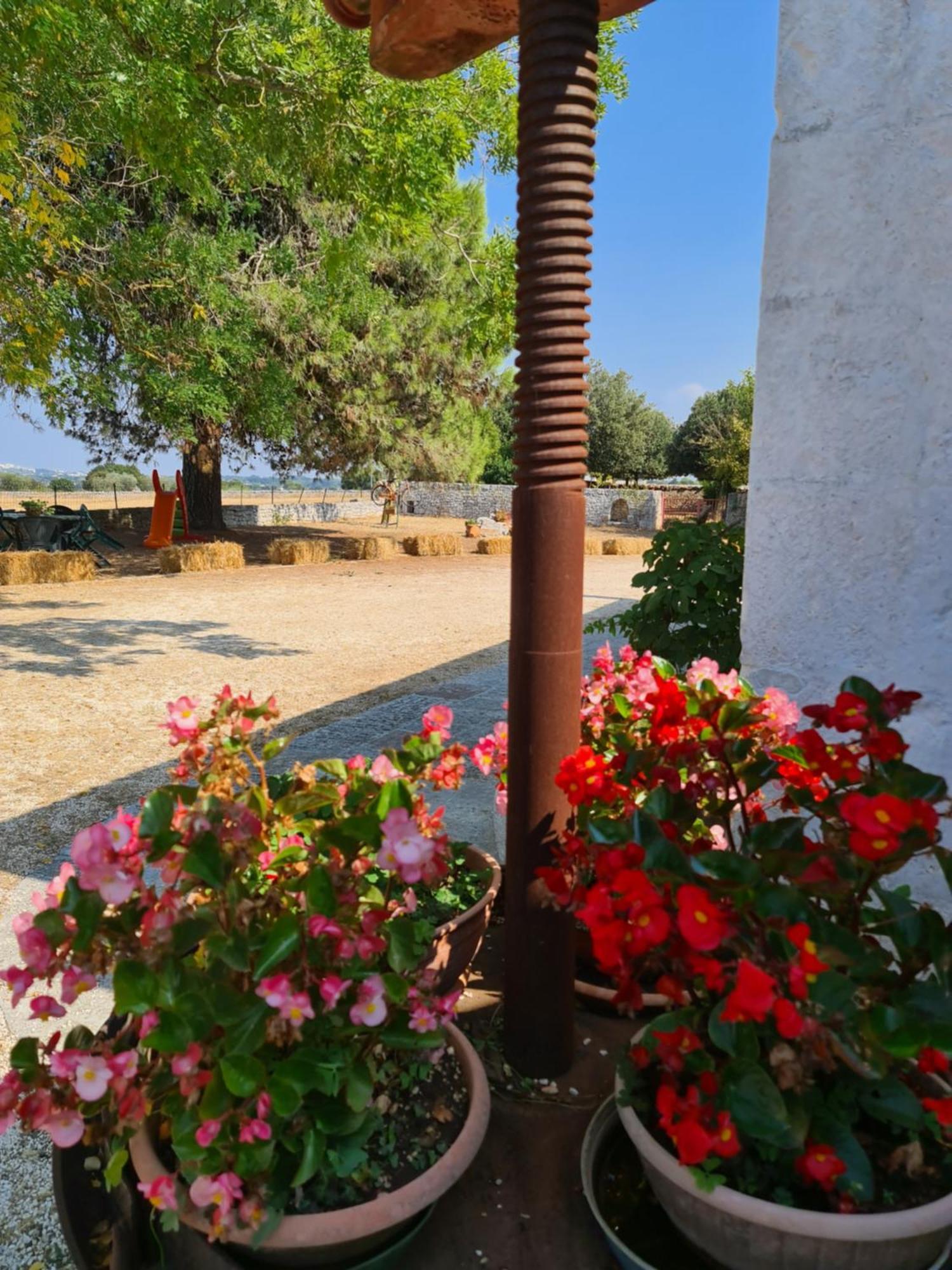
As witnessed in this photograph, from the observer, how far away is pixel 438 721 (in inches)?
65.6

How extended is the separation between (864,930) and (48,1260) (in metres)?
1.61

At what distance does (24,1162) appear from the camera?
6.09ft

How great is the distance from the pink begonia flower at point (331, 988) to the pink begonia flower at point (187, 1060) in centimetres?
18

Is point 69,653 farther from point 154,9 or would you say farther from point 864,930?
point 864,930

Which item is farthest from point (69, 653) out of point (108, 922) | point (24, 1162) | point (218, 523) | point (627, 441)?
point (627, 441)

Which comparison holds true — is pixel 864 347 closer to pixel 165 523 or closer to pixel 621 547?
pixel 165 523

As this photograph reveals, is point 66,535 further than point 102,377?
Yes

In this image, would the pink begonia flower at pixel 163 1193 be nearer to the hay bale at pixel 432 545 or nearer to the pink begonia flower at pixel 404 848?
the pink begonia flower at pixel 404 848

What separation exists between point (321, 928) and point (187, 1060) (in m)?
0.23

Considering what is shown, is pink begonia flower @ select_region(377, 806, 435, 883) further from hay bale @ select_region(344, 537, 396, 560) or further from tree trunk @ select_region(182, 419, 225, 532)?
tree trunk @ select_region(182, 419, 225, 532)

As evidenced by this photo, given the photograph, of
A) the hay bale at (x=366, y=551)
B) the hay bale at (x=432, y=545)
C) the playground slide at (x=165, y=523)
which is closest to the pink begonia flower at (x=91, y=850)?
the hay bale at (x=366, y=551)

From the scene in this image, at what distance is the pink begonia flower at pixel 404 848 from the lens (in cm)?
120

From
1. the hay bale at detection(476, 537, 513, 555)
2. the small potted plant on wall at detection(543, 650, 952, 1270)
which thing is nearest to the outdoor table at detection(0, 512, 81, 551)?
the hay bale at detection(476, 537, 513, 555)

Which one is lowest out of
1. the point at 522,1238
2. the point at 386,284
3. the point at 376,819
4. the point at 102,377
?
the point at 522,1238
